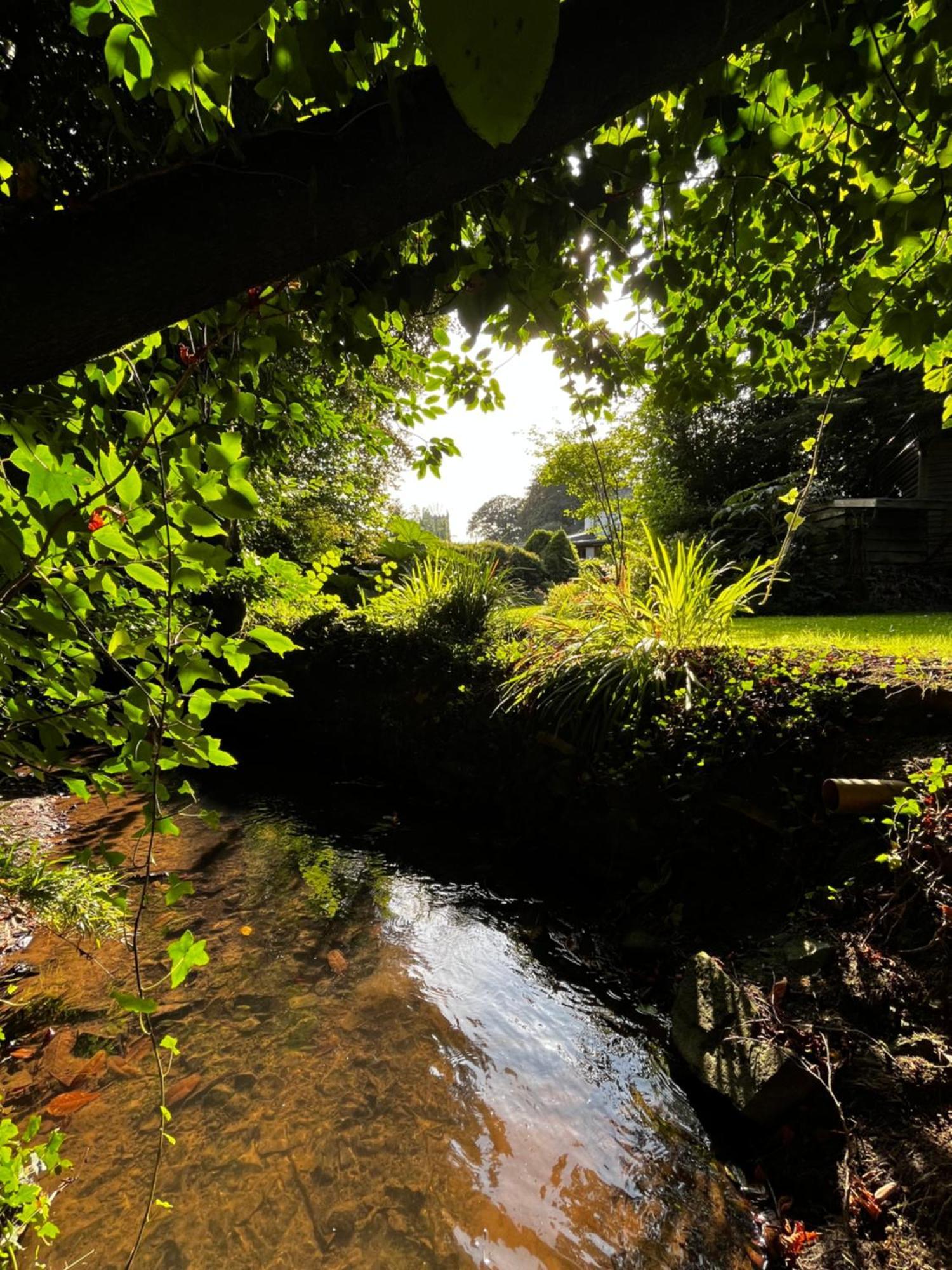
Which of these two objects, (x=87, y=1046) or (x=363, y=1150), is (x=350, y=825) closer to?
(x=87, y=1046)

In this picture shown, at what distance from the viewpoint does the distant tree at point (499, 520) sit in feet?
150

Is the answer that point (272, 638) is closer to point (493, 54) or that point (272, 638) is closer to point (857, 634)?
point (493, 54)

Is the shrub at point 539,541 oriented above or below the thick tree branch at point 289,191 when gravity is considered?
above

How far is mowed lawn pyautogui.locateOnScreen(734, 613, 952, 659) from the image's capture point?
11.6ft

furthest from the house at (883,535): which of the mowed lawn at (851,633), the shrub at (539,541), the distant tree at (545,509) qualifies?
the distant tree at (545,509)

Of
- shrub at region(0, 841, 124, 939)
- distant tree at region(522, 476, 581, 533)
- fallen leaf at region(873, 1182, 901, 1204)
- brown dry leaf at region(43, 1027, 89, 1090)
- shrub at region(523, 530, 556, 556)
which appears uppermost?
distant tree at region(522, 476, 581, 533)

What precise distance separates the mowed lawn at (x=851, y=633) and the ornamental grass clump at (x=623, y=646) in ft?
1.22

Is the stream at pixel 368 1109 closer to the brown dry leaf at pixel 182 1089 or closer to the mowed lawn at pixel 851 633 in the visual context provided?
the brown dry leaf at pixel 182 1089

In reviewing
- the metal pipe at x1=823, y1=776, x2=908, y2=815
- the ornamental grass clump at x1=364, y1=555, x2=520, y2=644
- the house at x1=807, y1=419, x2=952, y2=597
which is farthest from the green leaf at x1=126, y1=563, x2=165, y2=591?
the house at x1=807, y1=419, x2=952, y2=597

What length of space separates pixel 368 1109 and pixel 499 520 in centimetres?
4764

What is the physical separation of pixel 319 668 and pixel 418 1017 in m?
4.24

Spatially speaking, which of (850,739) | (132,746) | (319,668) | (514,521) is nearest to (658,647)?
(850,739)

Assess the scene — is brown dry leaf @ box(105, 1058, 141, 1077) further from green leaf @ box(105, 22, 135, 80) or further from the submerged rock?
green leaf @ box(105, 22, 135, 80)

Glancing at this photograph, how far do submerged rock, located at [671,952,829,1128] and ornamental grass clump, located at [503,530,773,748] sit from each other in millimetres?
1378
